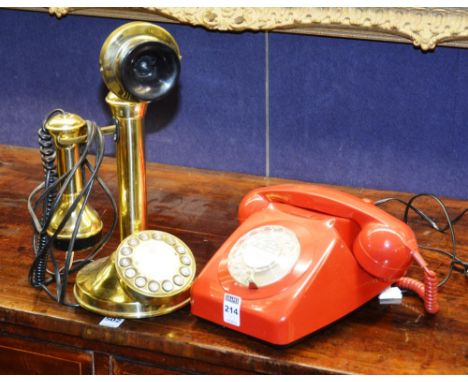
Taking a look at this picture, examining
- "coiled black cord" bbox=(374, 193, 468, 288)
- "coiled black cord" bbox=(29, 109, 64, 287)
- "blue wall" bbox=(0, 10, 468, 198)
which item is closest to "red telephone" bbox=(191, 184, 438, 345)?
"coiled black cord" bbox=(374, 193, 468, 288)

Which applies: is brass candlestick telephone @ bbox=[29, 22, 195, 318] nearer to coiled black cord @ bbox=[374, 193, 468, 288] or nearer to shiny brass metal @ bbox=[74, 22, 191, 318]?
shiny brass metal @ bbox=[74, 22, 191, 318]

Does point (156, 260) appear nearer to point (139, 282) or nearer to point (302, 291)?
point (139, 282)

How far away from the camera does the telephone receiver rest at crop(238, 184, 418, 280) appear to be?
3.63 feet

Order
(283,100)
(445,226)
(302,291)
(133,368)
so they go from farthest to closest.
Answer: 1. (283,100)
2. (445,226)
3. (133,368)
4. (302,291)

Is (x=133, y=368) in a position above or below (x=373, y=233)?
below

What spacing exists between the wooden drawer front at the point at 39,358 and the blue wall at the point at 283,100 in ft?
2.03

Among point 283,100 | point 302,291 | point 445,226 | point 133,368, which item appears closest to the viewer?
A: point 302,291

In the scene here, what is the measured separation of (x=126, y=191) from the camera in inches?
47.4

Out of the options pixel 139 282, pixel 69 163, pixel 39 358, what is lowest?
pixel 39 358

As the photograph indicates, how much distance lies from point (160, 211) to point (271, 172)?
0.28 m

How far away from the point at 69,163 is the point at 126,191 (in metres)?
0.12

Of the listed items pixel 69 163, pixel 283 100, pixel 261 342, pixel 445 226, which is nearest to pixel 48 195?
pixel 69 163

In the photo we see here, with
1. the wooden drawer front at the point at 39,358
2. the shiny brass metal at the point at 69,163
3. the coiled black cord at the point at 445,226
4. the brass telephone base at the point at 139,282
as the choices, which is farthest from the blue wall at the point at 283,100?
the wooden drawer front at the point at 39,358

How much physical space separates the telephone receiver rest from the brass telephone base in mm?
207
